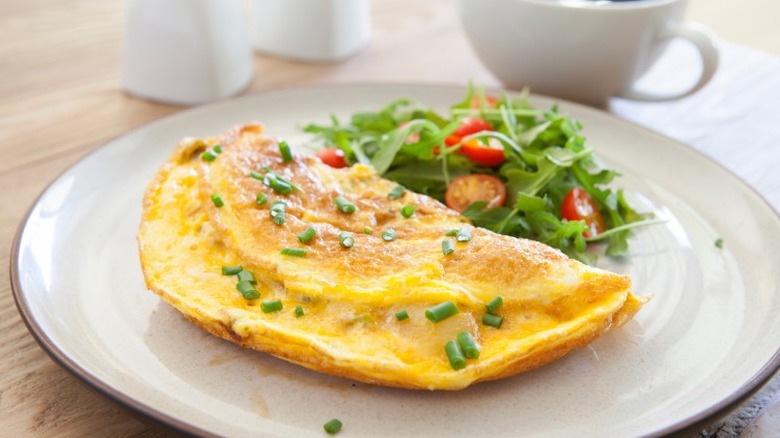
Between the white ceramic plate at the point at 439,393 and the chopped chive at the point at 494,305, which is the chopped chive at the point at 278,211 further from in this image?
the chopped chive at the point at 494,305

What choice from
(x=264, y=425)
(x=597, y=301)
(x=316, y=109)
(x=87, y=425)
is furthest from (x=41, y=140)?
(x=597, y=301)

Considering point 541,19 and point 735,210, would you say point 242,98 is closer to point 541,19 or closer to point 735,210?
point 541,19

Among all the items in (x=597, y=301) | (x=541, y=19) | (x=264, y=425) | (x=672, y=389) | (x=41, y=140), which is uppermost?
(x=541, y=19)

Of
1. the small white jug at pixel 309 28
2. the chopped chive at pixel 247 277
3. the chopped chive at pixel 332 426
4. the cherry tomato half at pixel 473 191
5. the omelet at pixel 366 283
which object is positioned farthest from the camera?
the small white jug at pixel 309 28

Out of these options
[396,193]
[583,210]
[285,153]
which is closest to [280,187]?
[285,153]

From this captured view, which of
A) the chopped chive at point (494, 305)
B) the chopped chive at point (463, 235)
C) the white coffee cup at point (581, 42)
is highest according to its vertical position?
the white coffee cup at point (581, 42)

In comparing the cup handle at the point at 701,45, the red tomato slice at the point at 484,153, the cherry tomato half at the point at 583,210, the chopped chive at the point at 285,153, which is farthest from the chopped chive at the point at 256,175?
the cup handle at the point at 701,45

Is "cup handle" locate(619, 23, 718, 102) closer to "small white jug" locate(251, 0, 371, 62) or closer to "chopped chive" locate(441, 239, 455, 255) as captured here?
"small white jug" locate(251, 0, 371, 62)
